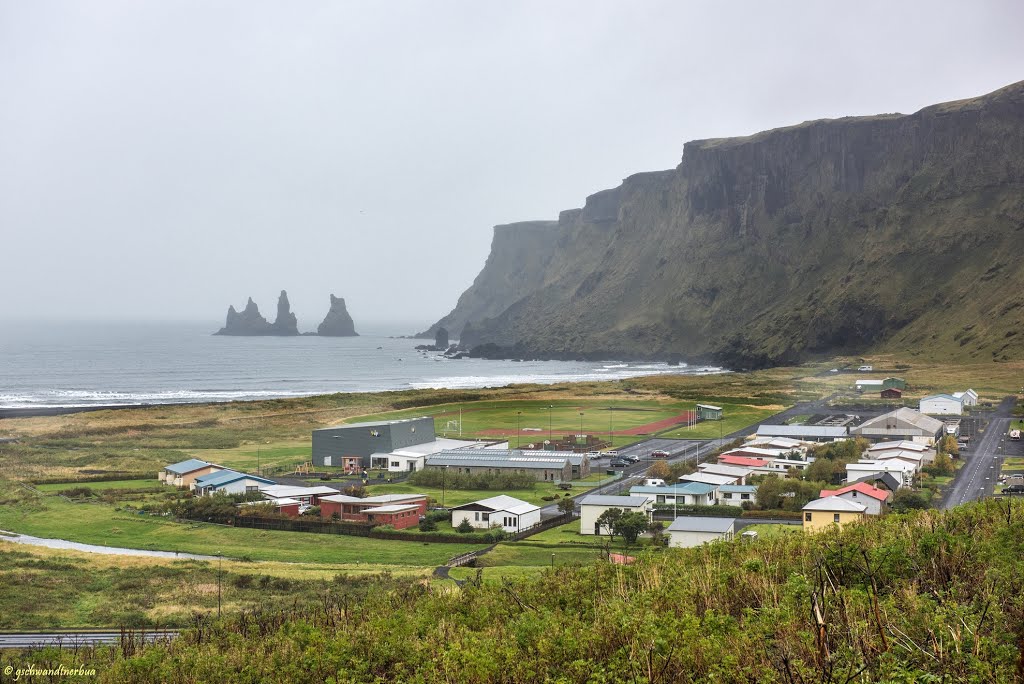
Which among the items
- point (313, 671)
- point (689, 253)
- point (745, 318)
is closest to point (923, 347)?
point (745, 318)

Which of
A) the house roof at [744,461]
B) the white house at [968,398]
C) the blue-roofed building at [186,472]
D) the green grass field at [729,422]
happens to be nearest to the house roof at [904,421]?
the green grass field at [729,422]

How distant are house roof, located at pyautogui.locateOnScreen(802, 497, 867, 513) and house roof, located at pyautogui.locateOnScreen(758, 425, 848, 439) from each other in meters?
29.1

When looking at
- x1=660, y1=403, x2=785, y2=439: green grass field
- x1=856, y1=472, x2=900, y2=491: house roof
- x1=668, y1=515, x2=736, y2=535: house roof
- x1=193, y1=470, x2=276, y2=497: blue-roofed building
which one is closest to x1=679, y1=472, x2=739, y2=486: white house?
x1=856, y1=472, x2=900, y2=491: house roof

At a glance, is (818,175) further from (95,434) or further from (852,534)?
(852,534)

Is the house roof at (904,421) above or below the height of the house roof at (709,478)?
above

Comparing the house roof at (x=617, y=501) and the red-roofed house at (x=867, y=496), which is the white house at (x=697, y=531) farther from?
the red-roofed house at (x=867, y=496)

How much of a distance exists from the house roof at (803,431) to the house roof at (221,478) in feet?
116

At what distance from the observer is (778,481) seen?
140 feet

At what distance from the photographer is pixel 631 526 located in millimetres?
34375

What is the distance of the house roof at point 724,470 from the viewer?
47.1 m

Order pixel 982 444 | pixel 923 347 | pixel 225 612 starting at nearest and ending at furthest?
pixel 225 612 < pixel 982 444 < pixel 923 347

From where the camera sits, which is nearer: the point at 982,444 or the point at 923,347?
the point at 982,444

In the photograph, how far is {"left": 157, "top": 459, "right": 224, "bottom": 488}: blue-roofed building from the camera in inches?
1913

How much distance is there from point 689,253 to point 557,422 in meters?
127
